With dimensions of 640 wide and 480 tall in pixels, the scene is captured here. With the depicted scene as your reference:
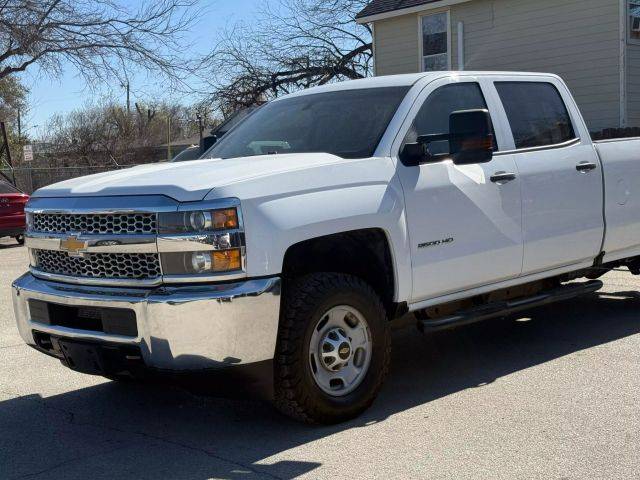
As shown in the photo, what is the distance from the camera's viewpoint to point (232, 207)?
4.20 metres

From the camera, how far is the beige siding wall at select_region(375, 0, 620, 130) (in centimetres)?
1808

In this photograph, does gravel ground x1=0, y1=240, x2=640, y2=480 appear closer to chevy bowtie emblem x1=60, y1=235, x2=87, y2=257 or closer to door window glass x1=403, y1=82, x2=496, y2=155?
chevy bowtie emblem x1=60, y1=235, x2=87, y2=257

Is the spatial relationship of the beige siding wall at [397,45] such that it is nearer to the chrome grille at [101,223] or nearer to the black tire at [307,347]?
the black tire at [307,347]

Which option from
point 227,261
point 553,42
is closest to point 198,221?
point 227,261

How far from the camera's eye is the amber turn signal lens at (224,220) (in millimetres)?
4184

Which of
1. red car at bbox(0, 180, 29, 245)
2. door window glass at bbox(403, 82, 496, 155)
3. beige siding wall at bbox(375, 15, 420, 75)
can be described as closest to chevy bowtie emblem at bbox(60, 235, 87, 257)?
door window glass at bbox(403, 82, 496, 155)

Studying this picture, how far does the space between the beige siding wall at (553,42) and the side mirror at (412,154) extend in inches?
566

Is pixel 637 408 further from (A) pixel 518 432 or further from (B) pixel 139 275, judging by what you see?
(B) pixel 139 275

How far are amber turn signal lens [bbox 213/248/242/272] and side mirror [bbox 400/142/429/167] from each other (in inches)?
54.3

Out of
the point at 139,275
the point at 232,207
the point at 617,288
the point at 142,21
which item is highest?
the point at 142,21

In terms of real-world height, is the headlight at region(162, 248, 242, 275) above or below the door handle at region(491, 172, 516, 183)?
below

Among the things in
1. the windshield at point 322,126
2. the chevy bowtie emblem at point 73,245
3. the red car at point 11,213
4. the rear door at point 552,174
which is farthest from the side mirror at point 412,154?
the red car at point 11,213

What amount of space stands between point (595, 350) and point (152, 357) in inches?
142

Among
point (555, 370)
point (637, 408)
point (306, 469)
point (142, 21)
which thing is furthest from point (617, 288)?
point (142, 21)
